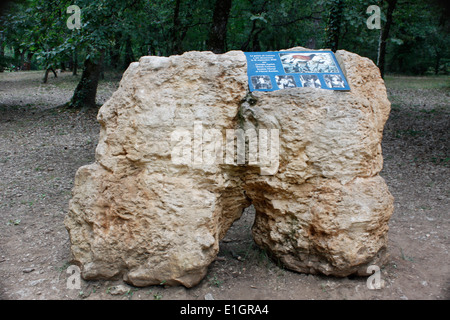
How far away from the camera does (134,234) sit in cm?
350

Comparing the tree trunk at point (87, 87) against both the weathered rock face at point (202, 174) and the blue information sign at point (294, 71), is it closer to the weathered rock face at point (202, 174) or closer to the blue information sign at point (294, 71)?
the weathered rock face at point (202, 174)

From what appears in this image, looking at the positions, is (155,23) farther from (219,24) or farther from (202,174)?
(202,174)

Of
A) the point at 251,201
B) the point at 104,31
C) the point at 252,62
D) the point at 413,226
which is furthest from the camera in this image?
the point at 104,31

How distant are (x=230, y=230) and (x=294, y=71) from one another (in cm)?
251

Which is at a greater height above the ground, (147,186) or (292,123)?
(292,123)

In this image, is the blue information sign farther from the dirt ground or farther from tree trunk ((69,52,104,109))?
tree trunk ((69,52,104,109))

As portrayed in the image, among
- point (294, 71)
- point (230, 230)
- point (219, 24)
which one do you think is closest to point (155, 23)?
point (219, 24)

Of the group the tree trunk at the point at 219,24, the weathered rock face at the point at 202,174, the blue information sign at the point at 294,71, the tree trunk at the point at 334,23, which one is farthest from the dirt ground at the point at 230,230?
the tree trunk at the point at 219,24

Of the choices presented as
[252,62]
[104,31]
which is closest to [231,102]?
[252,62]

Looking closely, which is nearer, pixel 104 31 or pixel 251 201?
pixel 251 201

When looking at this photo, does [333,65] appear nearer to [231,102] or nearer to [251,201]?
[231,102]

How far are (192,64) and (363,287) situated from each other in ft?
9.32

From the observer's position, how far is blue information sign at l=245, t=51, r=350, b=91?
11.8 feet

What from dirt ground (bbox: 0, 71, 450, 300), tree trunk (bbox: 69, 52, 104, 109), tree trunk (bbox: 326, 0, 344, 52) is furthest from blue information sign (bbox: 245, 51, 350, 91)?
tree trunk (bbox: 69, 52, 104, 109)
